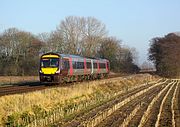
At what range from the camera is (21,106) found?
19812 millimetres

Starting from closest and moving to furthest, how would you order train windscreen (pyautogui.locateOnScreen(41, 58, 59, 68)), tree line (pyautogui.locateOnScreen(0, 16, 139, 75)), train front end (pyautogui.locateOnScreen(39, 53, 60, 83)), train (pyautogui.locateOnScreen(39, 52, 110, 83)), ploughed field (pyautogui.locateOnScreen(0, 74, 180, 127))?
ploughed field (pyautogui.locateOnScreen(0, 74, 180, 127)) → train front end (pyautogui.locateOnScreen(39, 53, 60, 83)) → train (pyautogui.locateOnScreen(39, 52, 110, 83)) → train windscreen (pyautogui.locateOnScreen(41, 58, 59, 68)) → tree line (pyautogui.locateOnScreen(0, 16, 139, 75))

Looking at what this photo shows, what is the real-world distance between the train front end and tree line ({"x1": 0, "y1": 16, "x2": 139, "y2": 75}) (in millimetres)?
38095

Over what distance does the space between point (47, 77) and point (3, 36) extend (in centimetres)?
4804

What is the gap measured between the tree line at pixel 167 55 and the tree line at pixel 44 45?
499 inches

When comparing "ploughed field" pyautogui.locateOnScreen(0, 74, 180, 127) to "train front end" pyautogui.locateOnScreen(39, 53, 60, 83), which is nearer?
"ploughed field" pyautogui.locateOnScreen(0, 74, 180, 127)

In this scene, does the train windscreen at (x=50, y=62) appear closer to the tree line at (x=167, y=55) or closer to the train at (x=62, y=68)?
the train at (x=62, y=68)

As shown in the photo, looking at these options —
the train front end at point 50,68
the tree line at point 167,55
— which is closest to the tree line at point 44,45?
the tree line at point 167,55

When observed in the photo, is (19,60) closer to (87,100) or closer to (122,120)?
(87,100)

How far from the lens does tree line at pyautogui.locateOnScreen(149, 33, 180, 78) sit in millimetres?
87375

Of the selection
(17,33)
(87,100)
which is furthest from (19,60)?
(87,100)

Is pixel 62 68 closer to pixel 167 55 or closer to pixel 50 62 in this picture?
pixel 50 62

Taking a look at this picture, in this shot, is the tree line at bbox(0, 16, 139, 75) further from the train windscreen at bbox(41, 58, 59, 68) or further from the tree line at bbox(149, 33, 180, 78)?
the train windscreen at bbox(41, 58, 59, 68)

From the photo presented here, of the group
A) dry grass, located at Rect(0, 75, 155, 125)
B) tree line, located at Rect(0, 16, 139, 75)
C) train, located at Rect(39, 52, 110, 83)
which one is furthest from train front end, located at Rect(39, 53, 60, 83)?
tree line, located at Rect(0, 16, 139, 75)

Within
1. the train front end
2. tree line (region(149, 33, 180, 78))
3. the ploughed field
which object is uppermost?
tree line (region(149, 33, 180, 78))
